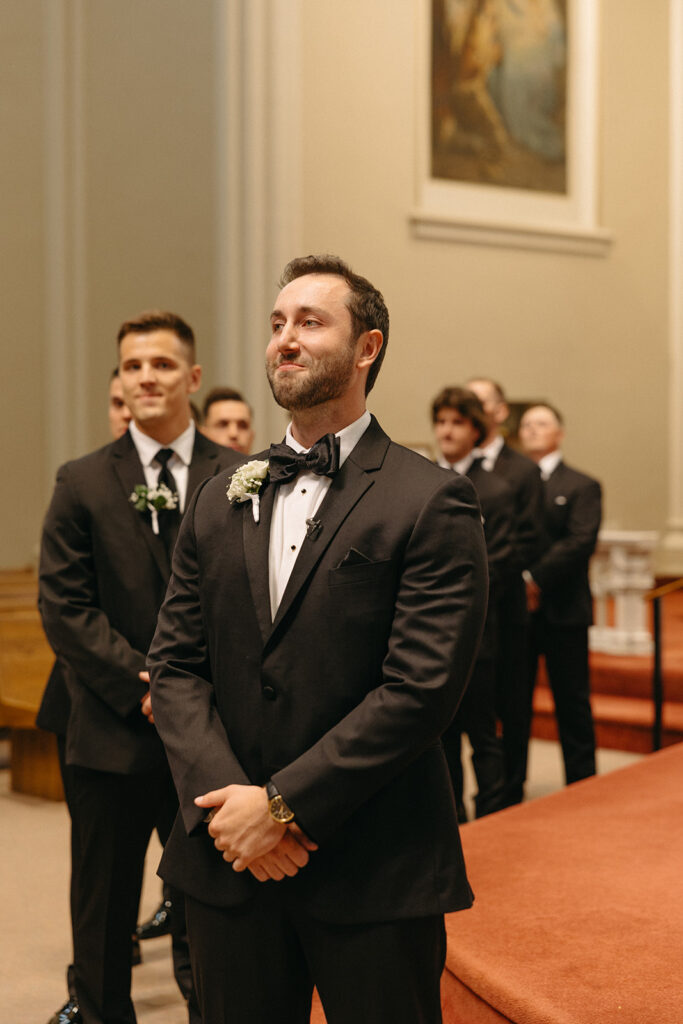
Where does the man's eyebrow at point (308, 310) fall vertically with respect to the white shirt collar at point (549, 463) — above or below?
above

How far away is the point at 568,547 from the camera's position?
245 inches

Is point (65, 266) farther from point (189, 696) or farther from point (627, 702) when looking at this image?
point (189, 696)

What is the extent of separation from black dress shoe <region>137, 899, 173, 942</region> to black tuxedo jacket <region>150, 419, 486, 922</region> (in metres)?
2.27

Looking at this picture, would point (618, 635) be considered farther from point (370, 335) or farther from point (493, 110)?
point (370, 335)

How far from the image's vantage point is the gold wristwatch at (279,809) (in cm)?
198

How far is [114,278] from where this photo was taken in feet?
33.4

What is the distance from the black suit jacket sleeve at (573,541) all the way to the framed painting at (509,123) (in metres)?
4.54

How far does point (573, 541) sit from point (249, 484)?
4.23m

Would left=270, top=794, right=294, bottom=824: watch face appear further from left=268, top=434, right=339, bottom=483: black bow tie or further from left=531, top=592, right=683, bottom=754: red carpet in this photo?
left=531, top=592, right=683, bottom=754: red carpet

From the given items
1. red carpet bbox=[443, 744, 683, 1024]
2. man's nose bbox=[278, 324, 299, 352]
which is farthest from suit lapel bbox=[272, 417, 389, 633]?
red carpet bbox=[443, 744, 683, 1024]

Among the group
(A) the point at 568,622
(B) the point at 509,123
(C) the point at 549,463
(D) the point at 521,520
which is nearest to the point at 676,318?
(B) the point at 509,123

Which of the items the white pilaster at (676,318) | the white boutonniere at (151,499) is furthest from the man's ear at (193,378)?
the white pilaster at (676,318)

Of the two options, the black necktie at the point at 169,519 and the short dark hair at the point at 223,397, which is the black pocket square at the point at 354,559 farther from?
the short dark hair at the point at 223,397

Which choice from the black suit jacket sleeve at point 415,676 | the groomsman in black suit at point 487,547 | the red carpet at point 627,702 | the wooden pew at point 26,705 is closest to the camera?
the black suit jacket sleeve at point 415,676
